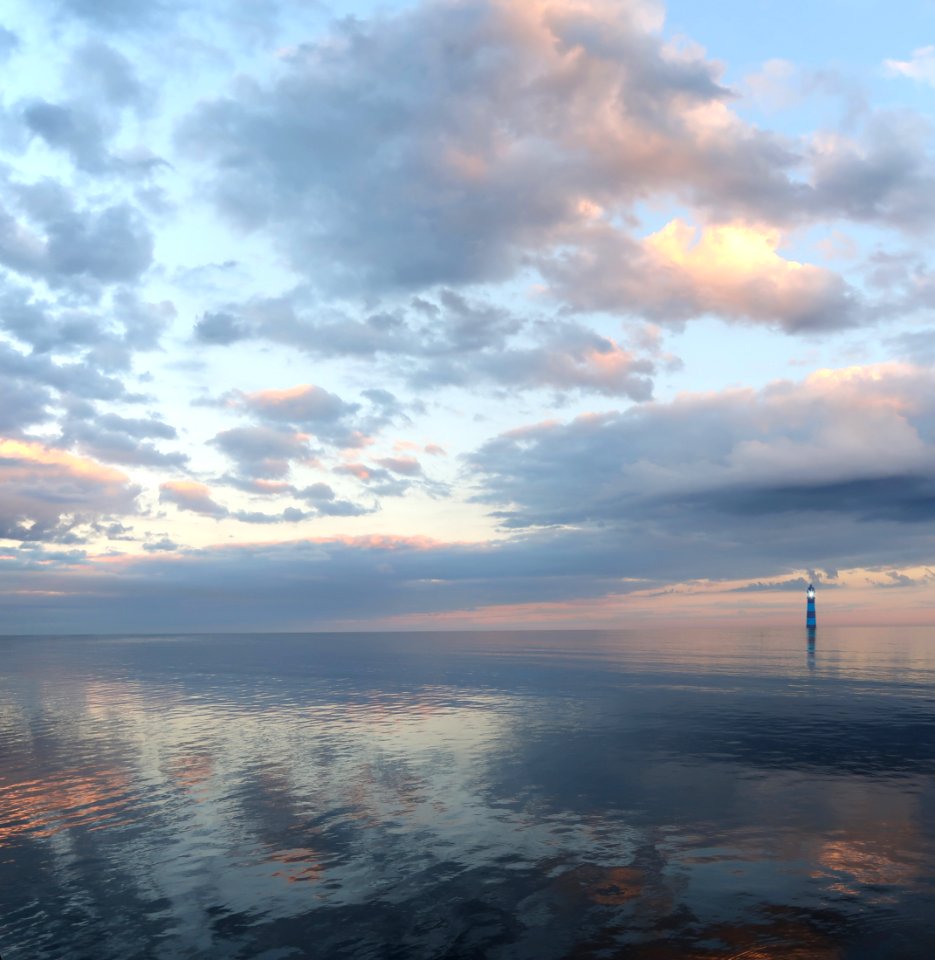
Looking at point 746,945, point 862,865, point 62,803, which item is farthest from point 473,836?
point 62,803

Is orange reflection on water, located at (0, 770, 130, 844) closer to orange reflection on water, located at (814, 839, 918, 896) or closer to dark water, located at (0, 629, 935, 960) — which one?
dark water, located at (0, 629, 935, 960)

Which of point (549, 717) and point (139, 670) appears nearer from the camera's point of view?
point (549, 717)

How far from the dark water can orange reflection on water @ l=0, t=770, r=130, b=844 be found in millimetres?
179

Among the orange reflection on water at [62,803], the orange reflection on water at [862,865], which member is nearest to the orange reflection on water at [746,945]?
the orange reflection on water at [862,865]

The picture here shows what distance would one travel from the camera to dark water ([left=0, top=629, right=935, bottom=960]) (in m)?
18.5

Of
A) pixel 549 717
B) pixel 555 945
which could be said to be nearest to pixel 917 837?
pixel 555 945

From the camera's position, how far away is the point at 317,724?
5647 cm

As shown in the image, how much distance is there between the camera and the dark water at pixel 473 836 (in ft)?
60.8

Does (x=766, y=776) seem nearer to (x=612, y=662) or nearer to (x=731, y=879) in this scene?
(x=731, y=879)

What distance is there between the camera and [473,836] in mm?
26484

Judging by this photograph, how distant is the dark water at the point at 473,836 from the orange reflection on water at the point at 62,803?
0.59ft

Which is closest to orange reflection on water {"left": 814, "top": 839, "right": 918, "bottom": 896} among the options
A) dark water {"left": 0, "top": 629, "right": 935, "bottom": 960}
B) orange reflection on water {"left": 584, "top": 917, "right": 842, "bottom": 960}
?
dark water {"left": 0, "top": 629, "right": 935, "bottom": 960}

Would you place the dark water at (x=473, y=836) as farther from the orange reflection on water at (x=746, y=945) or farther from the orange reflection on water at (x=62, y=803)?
the orange reflection on water at (x=62, y=803)

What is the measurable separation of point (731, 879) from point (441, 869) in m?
8.70
